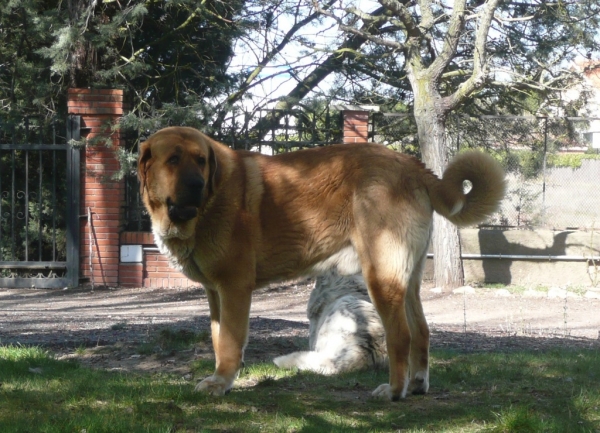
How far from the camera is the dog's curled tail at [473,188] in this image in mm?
4996

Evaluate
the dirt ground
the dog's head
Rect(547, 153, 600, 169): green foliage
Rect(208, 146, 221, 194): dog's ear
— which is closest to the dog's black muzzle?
the dog's head

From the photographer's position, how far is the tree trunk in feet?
45.7

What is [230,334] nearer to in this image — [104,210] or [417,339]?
[417,339]

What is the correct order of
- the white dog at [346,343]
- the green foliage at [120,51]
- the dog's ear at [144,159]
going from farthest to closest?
the green foliage at [120,51]
the white dog at [346,343]
the dog's ear at [144,159]

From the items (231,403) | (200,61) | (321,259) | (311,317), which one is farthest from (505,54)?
(231,403)

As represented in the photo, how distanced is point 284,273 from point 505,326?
575 cm

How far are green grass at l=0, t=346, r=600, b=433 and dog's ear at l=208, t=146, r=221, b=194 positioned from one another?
1290 mm

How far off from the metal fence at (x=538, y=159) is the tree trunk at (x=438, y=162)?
A: 129 centimetres

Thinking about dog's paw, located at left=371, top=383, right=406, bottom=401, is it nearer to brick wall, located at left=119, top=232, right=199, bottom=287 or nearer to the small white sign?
brick wall, located at left=119, top=232, right=199, bottom=287

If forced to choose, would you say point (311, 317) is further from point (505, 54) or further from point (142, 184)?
point (505, 54)

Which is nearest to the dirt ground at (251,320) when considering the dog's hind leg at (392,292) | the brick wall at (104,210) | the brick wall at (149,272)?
the brick wall at (149,272)

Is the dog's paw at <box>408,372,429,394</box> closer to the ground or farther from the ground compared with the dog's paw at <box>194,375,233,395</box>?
closer to the ground

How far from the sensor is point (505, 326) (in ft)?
33.1

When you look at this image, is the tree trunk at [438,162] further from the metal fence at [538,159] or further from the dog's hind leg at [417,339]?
the dog's hind leg at [417,339]
